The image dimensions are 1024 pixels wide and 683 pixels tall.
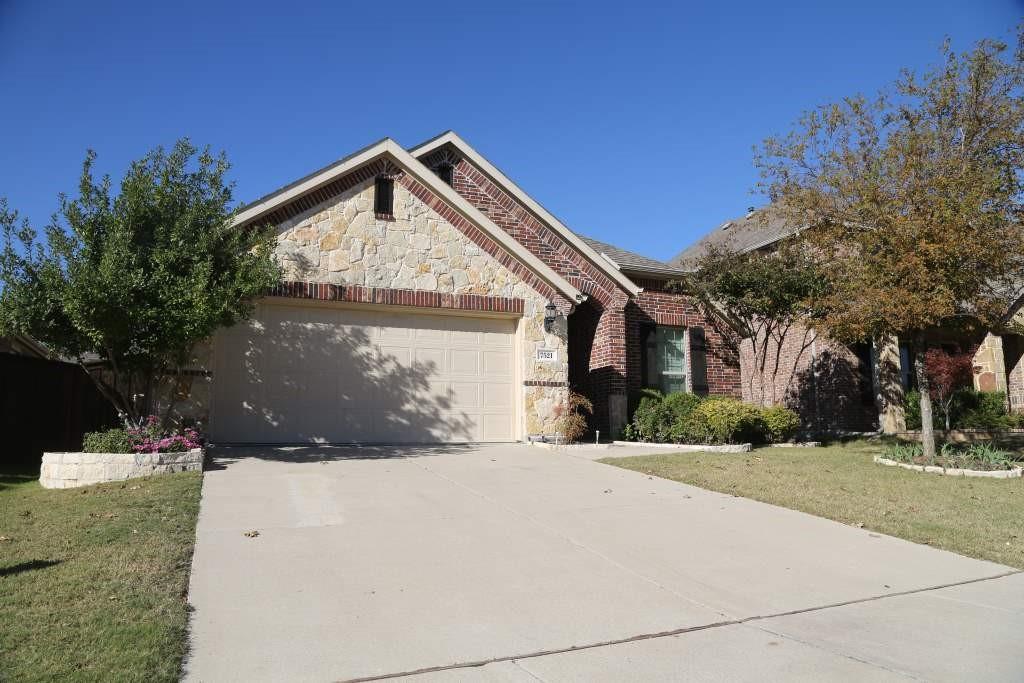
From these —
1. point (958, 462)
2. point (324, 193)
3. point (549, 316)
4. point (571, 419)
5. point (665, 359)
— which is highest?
point (324, 193)

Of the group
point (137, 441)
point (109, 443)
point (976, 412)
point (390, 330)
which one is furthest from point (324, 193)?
point (976, 412)

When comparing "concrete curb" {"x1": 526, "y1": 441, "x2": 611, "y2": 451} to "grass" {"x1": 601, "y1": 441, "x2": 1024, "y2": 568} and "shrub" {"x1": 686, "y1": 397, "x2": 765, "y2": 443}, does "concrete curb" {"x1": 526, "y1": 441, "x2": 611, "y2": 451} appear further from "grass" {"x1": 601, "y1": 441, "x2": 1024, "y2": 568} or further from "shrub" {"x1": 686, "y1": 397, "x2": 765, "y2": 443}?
"shrub" {"x1": 686, "y1": 397, "x2": 765, "y2": 443}

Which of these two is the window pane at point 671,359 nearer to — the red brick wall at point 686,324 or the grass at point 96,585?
the red brick wall at point 686,324

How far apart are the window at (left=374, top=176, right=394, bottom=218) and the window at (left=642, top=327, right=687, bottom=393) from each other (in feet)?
21.5

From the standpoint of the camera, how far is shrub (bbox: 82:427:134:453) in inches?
355

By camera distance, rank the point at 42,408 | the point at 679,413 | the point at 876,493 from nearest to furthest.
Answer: the point at 876,493 → the point at 42,408 → the point at 679,413

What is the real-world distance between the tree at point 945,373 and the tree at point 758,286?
9.51ft

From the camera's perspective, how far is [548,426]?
13.4 m

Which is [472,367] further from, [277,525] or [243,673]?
Answer: [243,673]

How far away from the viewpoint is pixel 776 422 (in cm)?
1445

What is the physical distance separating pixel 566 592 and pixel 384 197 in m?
9.43

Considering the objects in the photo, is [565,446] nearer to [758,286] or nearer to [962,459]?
[758,286]

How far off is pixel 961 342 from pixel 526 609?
20.2m

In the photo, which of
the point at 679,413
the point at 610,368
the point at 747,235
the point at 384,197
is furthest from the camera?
the point at 747,235
